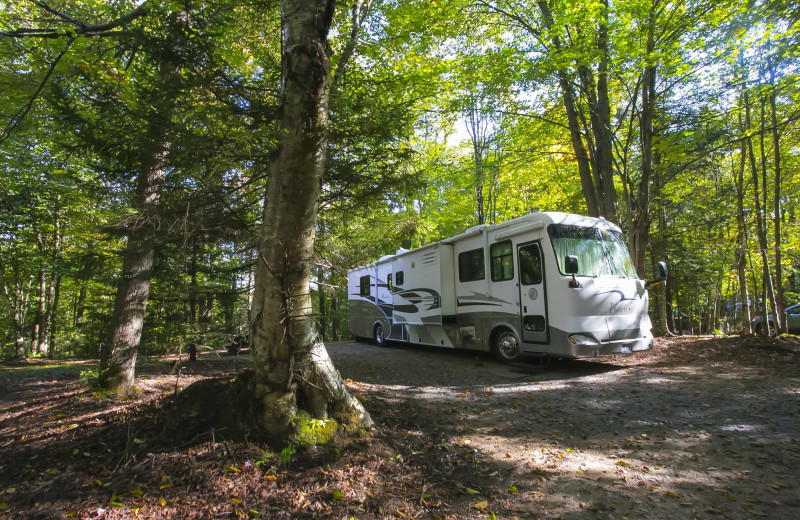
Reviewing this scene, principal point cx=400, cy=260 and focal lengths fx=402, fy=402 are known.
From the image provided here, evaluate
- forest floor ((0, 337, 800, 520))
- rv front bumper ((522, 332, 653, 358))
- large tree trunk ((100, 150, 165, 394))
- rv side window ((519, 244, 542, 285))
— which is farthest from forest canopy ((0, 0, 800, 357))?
rv front bumper ((522, 332, 653, 358))

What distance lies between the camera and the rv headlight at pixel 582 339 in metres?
7.14

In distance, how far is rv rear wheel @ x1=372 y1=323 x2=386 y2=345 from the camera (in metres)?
13.5

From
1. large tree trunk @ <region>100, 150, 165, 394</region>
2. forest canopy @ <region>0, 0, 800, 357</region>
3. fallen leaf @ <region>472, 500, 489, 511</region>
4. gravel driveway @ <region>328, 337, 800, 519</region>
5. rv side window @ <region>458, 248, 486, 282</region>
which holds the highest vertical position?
forest canopy @ <region>0, 0, 800, 357</region>

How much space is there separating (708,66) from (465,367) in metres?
9.62

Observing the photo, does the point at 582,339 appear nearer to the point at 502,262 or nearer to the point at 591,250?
the point at 591,250

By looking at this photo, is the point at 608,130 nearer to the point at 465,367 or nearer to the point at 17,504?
the point at 465,367

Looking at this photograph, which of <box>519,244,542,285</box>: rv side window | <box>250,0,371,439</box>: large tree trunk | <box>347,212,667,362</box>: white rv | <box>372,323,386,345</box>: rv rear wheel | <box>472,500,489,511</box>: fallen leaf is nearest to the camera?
<box>472,500,489,511</box>: fallen leaf

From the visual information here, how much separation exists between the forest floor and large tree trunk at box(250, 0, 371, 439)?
48 centimetres

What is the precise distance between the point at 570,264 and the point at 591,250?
1.03 meters

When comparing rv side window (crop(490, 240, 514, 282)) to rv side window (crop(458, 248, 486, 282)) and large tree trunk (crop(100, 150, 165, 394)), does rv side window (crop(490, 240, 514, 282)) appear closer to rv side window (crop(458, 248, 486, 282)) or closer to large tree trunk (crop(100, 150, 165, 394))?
rv side window (crop(458, 248, 486, 282))

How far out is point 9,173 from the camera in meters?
10.8

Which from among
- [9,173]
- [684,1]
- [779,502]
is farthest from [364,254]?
[9,173]

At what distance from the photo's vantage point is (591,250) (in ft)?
25.6

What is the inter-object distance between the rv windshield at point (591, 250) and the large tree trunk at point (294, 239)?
5515 millimetres
